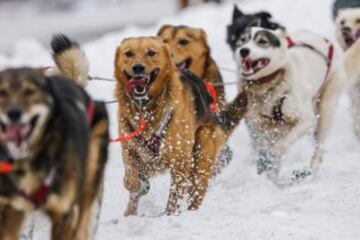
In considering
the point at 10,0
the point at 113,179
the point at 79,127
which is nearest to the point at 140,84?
the point at 113,179

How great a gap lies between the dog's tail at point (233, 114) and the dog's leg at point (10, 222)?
9.03 feet

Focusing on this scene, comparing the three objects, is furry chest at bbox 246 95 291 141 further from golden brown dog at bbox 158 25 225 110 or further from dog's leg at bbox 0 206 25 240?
dog's leg at bbox 0 206 25 240

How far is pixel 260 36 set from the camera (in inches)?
260

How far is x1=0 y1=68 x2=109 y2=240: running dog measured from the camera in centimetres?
328

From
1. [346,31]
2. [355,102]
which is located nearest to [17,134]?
[355,102]

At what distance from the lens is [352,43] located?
8.16m

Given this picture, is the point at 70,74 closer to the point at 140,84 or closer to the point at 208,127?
the point at 140,84

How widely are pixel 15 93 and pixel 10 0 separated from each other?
71.9 ft

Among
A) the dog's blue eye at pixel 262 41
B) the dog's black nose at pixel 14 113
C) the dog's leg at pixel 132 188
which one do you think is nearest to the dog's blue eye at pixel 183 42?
the dog's blue eye at pixel 262 41

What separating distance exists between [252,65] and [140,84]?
1.41 meters

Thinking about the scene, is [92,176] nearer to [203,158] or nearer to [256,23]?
[203,158]

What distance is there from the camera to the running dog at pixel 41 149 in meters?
3.28

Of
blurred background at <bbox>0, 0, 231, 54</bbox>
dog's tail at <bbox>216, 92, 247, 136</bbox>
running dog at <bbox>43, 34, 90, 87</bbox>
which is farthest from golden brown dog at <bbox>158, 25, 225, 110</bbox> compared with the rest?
blurred background at <bbox>0, 0, 231, 54</bbox>

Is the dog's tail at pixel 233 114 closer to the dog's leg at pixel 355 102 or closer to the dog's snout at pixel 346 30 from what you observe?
the dog's leg at pixel 355 102
